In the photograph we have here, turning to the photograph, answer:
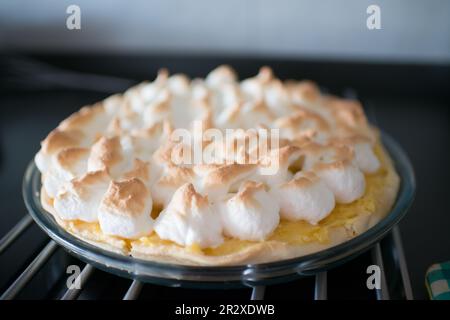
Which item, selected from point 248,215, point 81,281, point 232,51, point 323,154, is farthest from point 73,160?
point 232,51

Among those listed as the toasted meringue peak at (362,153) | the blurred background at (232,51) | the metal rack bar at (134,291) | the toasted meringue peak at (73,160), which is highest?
the blurred background at (232,51)

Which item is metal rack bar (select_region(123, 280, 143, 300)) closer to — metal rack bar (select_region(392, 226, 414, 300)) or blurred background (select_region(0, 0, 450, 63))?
metal rack bar (select_region(392, 226, 414, 300))

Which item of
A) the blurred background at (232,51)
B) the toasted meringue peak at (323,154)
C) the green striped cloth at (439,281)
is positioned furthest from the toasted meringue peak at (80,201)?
the blurred background at (232,51)

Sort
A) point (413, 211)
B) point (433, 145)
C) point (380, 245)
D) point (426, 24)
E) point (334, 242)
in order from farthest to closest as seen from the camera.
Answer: point (426, 24), point (433, 145), point (413, 211), point (380, 245), point (334, 242)

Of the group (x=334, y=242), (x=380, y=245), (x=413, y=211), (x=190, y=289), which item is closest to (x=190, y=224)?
(x=190, y=289)

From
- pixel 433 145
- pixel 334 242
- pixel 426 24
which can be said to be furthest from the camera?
pixel 426 24

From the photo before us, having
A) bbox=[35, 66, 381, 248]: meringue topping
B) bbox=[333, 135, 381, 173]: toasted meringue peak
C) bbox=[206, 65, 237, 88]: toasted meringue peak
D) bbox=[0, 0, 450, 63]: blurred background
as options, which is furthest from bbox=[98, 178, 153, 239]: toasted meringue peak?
bbox=[0, 0, 450, 63]: blurred background

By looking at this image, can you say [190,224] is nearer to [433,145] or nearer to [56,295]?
[56,295]

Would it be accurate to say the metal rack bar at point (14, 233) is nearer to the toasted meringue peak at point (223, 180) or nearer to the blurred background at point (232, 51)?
the toasted meringue peak at point (223, 180)
